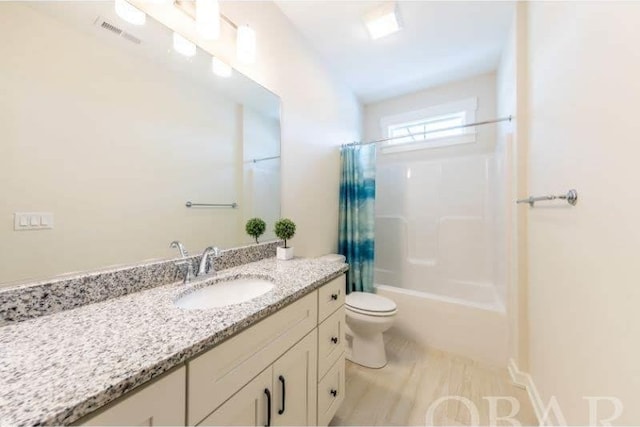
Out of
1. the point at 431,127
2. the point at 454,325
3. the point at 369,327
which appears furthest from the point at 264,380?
the point at 431,127

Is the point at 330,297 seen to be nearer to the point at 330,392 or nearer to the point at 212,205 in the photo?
the point at 330,392

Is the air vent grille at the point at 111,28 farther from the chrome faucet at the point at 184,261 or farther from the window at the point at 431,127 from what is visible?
the window at the point at 431,127

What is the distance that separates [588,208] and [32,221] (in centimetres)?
179

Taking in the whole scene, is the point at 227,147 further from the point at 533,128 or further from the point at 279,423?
the point at 533,128

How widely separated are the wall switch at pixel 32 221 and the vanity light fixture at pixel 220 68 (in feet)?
3.02

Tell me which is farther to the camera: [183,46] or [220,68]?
[220,68]

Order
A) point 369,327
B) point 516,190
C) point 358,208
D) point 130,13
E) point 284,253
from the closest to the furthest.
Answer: point 130,13, point 284,253, point 516,190, point 369,327, point 358,208

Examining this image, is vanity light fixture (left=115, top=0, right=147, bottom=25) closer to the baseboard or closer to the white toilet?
the white toilet

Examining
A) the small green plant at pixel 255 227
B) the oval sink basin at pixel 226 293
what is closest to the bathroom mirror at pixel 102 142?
the small green plant at pixel 255 227

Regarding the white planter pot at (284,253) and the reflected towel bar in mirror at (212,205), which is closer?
the reflected towel bar in mirror at (212,205)

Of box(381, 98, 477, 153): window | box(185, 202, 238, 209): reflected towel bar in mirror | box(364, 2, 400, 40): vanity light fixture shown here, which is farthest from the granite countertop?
box(381, 98, 477, 153): window

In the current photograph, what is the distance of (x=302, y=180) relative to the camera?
1.86 m

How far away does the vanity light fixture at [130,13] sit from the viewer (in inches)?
35.7

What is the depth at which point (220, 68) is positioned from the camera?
1.26 metres
